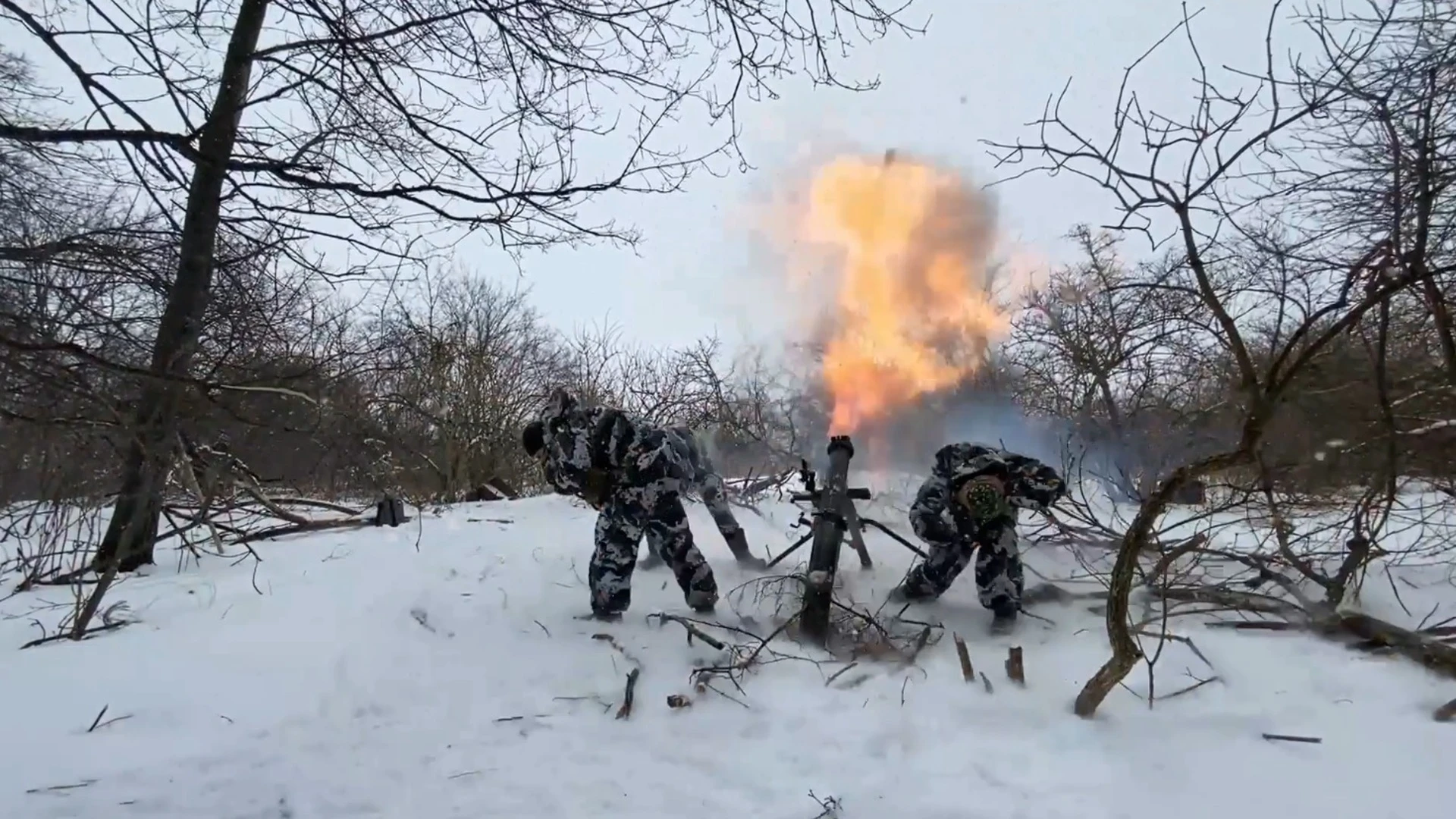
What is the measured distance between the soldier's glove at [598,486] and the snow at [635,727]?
941 millimetres

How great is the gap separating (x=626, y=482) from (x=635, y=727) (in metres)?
2.19

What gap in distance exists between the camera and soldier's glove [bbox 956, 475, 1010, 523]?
17.2 feet

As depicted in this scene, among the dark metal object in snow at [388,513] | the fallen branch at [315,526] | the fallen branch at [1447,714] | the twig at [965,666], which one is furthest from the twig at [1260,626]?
the fallen branch at [315,526]

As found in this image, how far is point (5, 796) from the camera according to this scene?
272 centimetres

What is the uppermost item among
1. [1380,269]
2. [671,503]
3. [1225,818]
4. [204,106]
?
[204,106]

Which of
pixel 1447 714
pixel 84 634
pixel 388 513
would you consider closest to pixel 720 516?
pixel 388 513

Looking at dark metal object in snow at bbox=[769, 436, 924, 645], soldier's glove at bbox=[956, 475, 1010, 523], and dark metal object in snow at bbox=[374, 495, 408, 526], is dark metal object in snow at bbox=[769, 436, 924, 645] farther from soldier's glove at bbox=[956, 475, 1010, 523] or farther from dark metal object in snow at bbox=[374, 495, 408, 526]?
dark metal object in snow at bbox=[374, 495, 408, 526]

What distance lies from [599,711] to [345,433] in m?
2.32

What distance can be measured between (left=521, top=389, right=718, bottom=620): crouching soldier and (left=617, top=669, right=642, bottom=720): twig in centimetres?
147

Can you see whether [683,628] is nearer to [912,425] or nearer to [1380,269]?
[1380,269]

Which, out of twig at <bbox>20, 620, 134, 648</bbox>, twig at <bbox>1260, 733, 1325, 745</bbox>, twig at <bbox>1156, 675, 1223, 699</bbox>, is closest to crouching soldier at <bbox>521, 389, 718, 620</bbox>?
twig at <bbox>20, 620, 134, 648</bbox>

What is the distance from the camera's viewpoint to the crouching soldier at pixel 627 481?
18.2 ft

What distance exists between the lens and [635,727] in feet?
12.1

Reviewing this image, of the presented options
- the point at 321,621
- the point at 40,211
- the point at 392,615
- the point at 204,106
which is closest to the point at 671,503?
the point at 392,615
